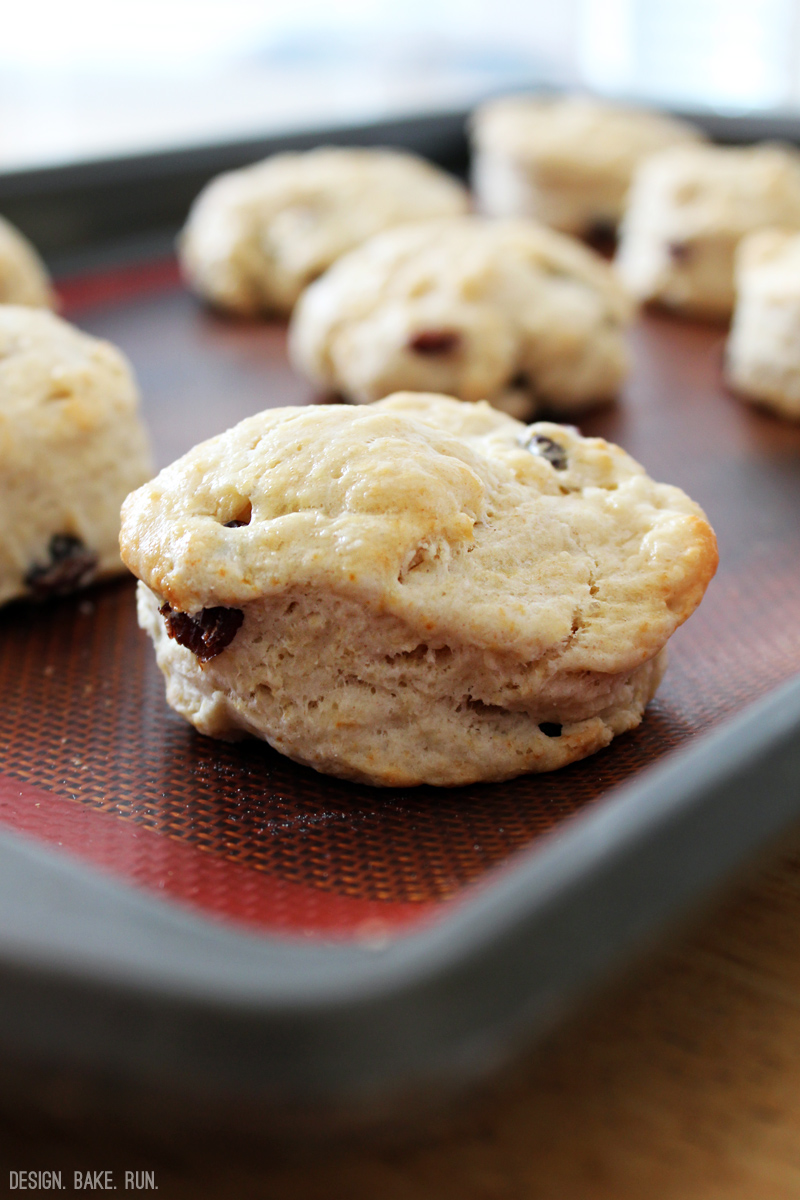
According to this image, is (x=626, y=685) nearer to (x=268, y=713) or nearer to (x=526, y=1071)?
(x=268, y=713)

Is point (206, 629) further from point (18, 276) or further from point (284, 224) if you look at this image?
point (284, 224)

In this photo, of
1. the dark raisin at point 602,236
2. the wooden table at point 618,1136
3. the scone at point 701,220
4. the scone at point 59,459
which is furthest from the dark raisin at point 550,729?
the dark raisin at point 602,236

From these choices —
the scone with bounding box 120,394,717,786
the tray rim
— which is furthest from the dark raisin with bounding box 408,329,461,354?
the tray rim

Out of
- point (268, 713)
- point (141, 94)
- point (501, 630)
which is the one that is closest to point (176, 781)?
point (268, 713)

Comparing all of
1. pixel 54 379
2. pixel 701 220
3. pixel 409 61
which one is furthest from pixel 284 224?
pixel 409 61

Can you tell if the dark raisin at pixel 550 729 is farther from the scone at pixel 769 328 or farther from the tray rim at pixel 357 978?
the scone at pixel 769 328

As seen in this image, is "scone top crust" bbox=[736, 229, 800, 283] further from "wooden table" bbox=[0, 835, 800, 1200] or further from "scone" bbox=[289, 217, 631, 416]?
"wooden table" bbox=[0, 835, 800, 1200]
